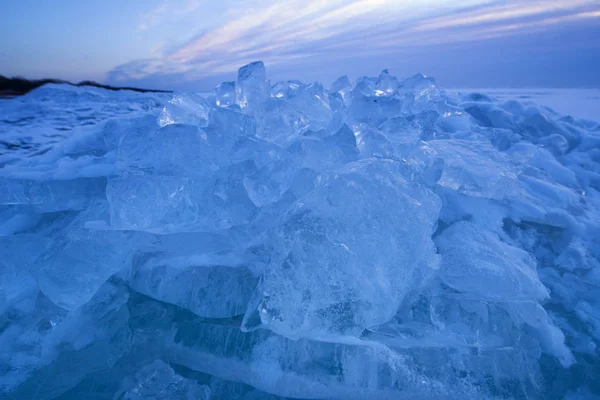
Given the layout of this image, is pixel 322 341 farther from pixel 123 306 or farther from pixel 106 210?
pixel 106 210

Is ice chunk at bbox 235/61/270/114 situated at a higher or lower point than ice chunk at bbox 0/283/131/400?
higher

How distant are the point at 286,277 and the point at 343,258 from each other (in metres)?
0.20

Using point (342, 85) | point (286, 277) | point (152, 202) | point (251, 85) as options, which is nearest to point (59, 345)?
point (152, 202)

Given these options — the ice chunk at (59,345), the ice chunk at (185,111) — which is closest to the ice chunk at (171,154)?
the ice chunk at (185,111)

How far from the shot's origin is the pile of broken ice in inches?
43.0

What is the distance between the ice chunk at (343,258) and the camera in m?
1.07

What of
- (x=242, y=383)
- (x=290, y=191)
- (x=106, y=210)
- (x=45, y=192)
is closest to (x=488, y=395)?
(x=242, y=383)

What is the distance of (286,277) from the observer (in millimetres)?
1101

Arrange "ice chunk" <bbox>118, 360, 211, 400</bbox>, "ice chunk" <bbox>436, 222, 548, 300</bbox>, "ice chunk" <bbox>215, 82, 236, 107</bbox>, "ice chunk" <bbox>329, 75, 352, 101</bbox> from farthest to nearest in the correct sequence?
1. "ice chunk" <bbox>329, 75, 352, 101</bbox>
2. "ice chunk" <bbox>215, 82, 236, 107</bbox>
3. "ice chunk" <bbox>436, 222, 548, 300</bbox>
4. "ice chunk" <bbox>118, 360, 211, 400</bbox>

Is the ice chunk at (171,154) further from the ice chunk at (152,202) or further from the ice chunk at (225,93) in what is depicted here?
the ice chunk at (225,93)

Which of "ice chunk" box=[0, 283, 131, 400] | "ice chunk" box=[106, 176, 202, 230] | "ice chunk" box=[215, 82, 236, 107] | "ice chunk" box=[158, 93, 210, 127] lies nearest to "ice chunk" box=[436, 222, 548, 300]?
"ice chunk" box=[106, 176, 202, 230]

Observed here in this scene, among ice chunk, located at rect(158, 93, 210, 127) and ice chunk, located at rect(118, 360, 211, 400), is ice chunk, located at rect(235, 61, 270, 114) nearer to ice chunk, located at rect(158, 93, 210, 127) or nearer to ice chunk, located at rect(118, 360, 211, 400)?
ice chunk, located at rect(158, 93, 210, 127)

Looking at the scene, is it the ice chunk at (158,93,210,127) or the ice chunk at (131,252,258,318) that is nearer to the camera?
the ice chunk at (131,252,258,318)

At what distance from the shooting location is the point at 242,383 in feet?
3.69
